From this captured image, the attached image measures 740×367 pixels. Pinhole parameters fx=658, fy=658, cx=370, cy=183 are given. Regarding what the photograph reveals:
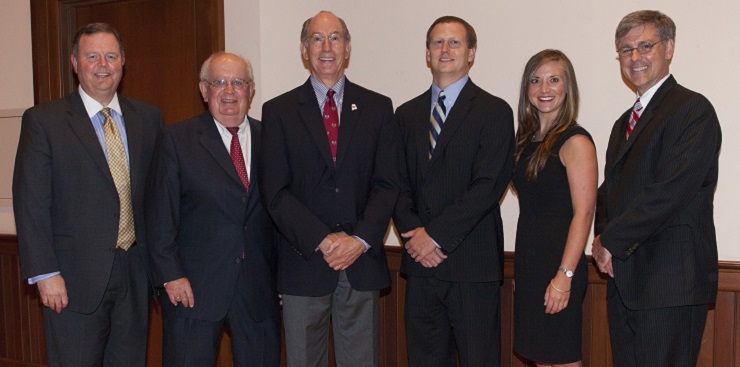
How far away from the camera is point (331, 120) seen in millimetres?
2846

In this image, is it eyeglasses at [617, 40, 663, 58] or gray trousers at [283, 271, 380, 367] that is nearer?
eyeglasses at [617, 40, 663, 58]

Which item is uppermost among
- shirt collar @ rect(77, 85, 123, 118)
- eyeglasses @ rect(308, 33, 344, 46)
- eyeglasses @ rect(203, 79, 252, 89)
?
eyeglasses @ rect(308, 33, 344, 46)

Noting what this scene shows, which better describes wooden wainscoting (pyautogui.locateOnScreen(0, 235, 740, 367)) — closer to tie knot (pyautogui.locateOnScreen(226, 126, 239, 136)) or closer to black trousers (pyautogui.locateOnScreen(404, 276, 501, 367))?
black trousers (pyautogui.locateOnScreen(404, 276, 501, 367))

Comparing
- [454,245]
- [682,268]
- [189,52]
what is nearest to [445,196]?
[454,245]

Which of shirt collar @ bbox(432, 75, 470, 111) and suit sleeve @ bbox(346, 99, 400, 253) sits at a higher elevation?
shirt collar @ bbox(432, 75, 470, 111)

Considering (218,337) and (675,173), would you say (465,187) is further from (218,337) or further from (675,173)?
(218,337)

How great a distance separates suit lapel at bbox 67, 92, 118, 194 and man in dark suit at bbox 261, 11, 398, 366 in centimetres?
69

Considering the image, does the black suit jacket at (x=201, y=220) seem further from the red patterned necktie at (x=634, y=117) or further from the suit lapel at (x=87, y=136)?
the red patterned necktie at (x=634, y=117)

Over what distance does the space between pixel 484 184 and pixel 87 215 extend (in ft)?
5.47

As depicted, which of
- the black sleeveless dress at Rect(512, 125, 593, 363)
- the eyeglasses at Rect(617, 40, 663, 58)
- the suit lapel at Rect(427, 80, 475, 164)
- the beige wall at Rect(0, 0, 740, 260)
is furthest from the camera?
the beige wall at Rect(0, 0, 740, 260)

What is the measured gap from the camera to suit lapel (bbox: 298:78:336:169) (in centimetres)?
275

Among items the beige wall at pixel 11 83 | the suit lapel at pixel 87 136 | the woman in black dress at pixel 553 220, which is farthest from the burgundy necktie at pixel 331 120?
the beige wall at pixel 11 83

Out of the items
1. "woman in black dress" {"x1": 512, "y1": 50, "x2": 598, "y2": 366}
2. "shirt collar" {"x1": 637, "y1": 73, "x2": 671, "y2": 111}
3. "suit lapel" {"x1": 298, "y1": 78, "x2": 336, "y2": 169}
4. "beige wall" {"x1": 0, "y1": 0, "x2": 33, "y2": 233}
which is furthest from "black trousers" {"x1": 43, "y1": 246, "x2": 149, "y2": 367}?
"shirt collar" {"x1": 637, "y1": 73, "x2": 671, "y2": 111}

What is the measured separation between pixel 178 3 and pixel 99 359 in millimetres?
2219
